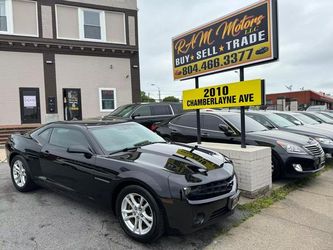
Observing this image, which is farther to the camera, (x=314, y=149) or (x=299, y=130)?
(x=299, y=130)


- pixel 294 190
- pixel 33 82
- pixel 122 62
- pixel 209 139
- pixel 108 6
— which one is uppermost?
pixel 108 6

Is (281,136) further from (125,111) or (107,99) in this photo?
(107,99)

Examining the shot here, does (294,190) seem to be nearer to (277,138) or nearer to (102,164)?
(277,138)

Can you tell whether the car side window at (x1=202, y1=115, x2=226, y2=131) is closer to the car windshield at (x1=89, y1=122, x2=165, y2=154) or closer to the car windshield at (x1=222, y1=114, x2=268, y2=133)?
the car windshield at (x1=222, y1=114, x2=268, y2=133)

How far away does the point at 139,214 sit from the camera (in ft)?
11.8

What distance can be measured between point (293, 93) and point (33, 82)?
1660 inches

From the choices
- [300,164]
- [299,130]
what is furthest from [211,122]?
[299,130]

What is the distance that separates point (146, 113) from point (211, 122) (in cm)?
422

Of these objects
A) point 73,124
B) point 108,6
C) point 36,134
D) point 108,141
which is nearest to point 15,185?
point 36,134

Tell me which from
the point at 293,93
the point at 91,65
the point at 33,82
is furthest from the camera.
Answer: the point at 293,93

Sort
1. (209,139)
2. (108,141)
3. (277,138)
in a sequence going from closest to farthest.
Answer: (108,141) → (277,138) → (209,139)

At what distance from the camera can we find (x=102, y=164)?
13.2ft

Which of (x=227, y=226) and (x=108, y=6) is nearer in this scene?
(x=227, y=226)

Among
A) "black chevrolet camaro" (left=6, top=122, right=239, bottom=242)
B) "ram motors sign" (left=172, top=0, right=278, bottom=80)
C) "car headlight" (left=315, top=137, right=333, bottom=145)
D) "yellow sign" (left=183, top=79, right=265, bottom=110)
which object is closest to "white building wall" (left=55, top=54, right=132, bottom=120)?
"ram motors sign" (left=172, top=0, right=278, bottom=80)
